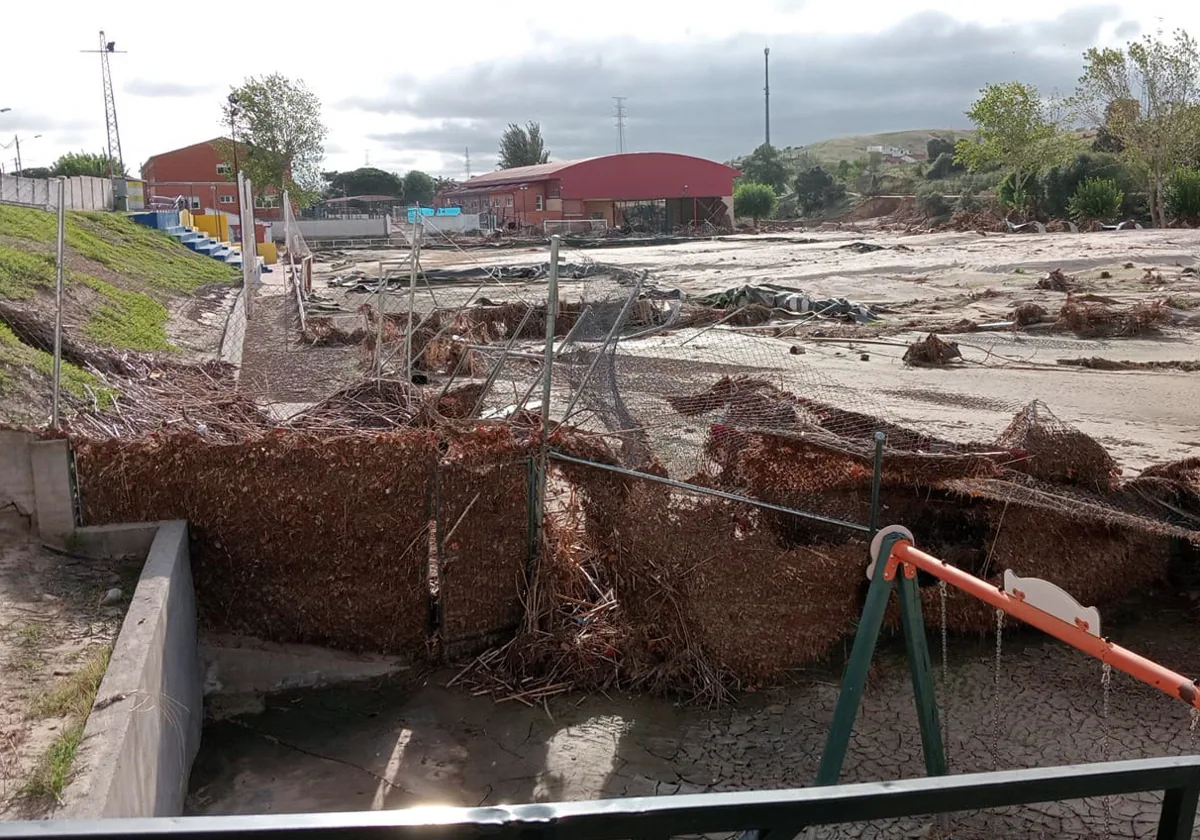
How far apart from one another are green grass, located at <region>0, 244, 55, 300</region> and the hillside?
22 mm

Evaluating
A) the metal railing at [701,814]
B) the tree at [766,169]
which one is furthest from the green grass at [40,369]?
the tree at [766,169]

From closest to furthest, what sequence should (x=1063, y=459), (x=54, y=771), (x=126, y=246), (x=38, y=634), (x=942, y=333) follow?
(x=54, y=771)
(x=38, y=634)
(x=1063, y=459)
(x=942, y=333)
(x=126, y=246)

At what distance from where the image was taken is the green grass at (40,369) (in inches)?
341

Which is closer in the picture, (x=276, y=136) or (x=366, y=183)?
(x=276, y=136)

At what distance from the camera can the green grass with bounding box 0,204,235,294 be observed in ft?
59.9

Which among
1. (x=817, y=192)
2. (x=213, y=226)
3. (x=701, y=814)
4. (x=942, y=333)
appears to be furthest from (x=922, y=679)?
(x=817, y=192)

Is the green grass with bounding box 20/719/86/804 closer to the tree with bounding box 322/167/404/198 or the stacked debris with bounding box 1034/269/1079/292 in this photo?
the stacked debris with bounding box 1034/269/1079/292

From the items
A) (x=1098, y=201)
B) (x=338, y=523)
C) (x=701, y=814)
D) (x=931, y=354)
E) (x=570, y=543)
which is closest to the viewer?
(x=701, y=814)

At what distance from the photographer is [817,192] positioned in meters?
78.4

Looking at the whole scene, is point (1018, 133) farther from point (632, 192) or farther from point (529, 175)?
point (529, 175)

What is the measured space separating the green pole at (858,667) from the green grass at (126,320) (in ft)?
32.6

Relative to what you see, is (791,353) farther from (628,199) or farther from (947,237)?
(628,199)

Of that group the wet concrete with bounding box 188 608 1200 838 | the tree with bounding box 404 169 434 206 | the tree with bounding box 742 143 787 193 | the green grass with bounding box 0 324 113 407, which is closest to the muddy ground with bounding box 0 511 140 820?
the wet concrete with bounding box 188 608 1200 838

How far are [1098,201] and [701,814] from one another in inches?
1951
